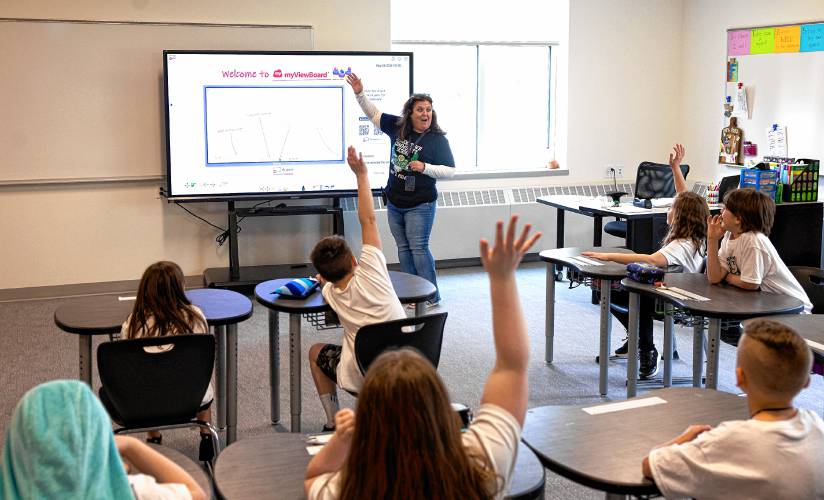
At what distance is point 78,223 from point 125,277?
1.74 ft

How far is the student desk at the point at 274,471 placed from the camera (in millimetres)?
1932

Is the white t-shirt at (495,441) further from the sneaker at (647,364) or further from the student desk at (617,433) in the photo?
the sneaker at (647,364)

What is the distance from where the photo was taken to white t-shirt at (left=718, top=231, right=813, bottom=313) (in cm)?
374

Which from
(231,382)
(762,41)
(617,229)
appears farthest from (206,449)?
(762,41)

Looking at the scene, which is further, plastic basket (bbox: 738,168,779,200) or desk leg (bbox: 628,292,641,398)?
plastic basket (bbox: 738,168,779,200)

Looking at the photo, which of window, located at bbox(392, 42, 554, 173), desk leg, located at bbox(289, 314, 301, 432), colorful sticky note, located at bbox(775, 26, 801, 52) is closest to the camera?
desk leg, located at bbox(289, 314, 301, 432)

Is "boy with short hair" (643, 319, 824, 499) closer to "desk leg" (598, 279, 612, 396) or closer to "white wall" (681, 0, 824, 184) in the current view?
"desk leg" (598, 279, 612, 396)

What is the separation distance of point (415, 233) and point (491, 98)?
2.46 metres

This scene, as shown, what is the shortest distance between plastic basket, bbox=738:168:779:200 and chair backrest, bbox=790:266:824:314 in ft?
4.03

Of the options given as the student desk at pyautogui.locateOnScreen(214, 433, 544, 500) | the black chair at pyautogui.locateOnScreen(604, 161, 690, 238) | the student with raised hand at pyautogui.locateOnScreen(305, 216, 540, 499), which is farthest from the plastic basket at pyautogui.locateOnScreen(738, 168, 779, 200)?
the student with raised hand at pyautogui.locateOnScreen(305, 216, 540, 499)

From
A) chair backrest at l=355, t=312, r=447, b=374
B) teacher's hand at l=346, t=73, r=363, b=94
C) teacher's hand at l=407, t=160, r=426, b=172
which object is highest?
teacher's hand at l=346, t=73, r=363, b=94

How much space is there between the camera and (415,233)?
6.00m

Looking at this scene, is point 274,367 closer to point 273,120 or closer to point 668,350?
point 668,350

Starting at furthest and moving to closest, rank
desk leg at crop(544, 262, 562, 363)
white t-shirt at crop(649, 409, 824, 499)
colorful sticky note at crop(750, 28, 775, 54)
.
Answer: colorful sticky note at crop(750, 28, 775, 54) < desk leg at crop(544, 262, 562, 363) < white t-shirt at crop(649, 409, 824, 499)
